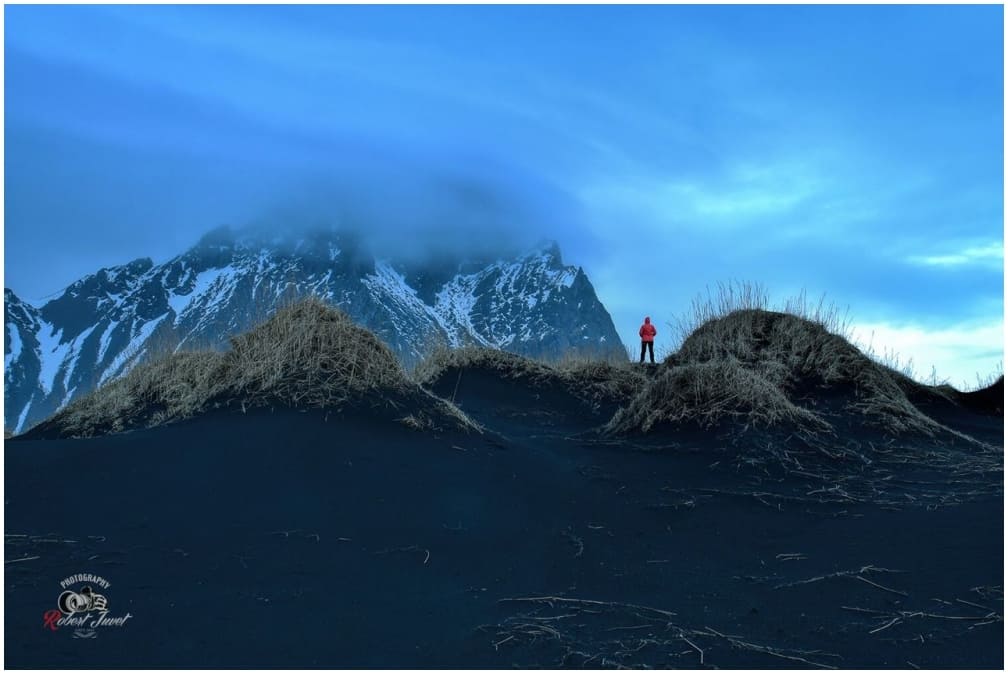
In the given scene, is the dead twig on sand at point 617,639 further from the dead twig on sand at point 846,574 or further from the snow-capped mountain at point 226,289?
the snow-capped mountain at point 226,289

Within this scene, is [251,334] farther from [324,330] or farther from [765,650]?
[765,650]

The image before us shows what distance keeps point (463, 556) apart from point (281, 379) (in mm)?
4011

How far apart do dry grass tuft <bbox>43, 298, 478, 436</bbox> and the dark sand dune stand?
0.34 meters

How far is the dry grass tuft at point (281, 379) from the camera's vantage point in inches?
335

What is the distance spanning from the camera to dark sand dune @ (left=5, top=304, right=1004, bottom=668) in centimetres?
405

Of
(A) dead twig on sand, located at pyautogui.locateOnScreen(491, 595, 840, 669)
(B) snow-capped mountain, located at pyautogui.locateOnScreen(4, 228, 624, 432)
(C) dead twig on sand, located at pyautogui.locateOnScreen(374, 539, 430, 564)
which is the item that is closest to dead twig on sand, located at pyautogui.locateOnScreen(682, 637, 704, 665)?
(A) dead twig on sand, located at pyautogui.locateOnScreen(491, 595, 840, 669)

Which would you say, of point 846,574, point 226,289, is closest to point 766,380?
point 846,574

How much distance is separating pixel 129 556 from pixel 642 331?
53.2 ft

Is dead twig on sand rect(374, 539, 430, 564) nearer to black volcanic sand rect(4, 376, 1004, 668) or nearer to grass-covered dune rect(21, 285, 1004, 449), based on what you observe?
black volcanic sand rect(4, 376, 1004, 668)

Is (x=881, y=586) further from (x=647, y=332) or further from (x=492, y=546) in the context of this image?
(x=647, y=332)

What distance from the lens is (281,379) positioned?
28.2 feet

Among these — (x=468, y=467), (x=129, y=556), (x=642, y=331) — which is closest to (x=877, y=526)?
(x=468, y=467)

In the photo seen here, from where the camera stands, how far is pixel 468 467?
7477mm

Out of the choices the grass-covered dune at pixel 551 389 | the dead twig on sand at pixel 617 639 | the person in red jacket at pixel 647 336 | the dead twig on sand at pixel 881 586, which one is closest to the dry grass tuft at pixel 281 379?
the grass-covered dune at pixel 551 389
